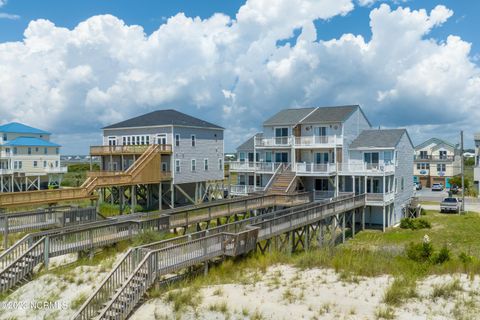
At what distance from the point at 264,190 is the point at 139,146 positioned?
11542 millimetres

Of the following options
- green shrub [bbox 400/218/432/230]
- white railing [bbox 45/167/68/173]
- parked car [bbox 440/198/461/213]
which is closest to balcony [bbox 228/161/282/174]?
green shrub [bbox 400/218/432/230]

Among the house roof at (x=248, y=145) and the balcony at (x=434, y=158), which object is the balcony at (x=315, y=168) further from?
the balcony at (x=434, y=158)

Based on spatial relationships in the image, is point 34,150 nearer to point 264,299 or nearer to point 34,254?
point 34,254

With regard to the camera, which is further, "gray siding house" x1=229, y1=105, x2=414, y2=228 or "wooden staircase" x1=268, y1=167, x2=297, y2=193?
"wooden staircase" x1=268, y1=167, x2=297, y2=193

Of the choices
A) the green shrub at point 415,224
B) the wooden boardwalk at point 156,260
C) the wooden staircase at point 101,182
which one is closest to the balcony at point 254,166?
the wooden staircase at point 101,182

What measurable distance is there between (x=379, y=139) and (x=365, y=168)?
3324mm

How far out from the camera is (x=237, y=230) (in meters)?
18.4

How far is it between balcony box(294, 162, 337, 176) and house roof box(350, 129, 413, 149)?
9.74ft

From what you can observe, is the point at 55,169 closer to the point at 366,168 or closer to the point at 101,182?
the point at 101,182

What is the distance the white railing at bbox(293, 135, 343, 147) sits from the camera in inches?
1345

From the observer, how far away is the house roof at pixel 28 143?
4888cm

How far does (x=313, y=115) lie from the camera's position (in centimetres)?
3672

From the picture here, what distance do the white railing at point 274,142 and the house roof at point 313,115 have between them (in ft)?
4.45

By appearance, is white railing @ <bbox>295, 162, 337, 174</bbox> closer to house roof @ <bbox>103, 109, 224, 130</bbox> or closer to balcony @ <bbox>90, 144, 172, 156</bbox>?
house roof @ <bbox>103, 109, 224, 130</bbox>
